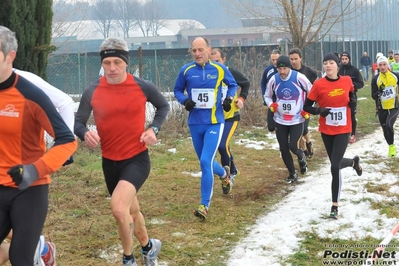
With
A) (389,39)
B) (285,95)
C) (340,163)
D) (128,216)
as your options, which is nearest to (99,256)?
(128,216)

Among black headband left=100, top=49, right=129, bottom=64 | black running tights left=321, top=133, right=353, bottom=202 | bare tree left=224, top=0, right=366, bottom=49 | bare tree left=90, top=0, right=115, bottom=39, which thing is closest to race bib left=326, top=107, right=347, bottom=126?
black running tights left=321, top=133, right=353, bottom=202

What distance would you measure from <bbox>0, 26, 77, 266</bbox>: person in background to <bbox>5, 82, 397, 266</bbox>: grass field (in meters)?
1.90

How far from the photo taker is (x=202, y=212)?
734 cm

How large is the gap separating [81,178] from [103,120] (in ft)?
14.5

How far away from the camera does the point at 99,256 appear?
19.9ft

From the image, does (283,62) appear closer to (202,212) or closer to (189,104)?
(189,104)

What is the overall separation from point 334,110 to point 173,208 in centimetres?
238

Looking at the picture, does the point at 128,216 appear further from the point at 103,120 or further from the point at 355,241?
the point at 355,241

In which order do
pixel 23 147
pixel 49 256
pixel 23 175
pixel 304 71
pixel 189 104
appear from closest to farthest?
pixel 23 175 < pixel 23 147 < pixel 49 256 < pixel 189 104 < pixel 304 71

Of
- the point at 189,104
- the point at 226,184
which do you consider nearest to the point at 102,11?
the point at 226,184

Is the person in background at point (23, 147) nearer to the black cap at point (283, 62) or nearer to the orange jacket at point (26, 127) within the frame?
the orange jacket at point (26, 127)

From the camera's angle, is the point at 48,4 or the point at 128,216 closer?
the point at 128,216

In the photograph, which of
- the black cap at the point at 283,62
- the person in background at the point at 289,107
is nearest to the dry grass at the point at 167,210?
the person in background at the point at 289,107

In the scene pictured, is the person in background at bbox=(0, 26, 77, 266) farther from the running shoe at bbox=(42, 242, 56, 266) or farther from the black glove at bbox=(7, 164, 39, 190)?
the running shoe at bbox=(42, 242, 56, 266)
